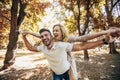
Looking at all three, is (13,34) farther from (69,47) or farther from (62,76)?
(69,47)

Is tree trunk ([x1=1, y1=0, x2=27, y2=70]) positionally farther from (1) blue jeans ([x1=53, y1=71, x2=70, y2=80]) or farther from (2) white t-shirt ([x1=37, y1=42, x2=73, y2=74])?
(2) white t-shirt ([x1=37, y1=42, x2=73, y2=74])

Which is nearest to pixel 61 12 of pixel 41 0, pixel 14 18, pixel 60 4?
pixel 60 4

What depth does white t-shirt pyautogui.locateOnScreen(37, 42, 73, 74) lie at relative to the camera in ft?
12.8

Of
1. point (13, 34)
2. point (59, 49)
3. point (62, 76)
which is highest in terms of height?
point (13, 34)

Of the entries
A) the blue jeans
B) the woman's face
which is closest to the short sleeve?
the woman's face

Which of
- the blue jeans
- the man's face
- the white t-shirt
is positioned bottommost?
the blue jeans

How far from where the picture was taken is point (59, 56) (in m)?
3.93

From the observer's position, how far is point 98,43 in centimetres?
351

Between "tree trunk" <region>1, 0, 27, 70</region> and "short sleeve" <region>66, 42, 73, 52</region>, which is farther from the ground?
"tree trunk" <region>1, 0, 27, 70</region>

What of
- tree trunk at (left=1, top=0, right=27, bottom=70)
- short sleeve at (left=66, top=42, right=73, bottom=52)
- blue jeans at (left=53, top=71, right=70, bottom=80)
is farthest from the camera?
tree trunk at (left=1, top=0, right=27, bottom=70)

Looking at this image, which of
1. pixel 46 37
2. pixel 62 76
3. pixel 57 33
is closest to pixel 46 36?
pixel 46 37

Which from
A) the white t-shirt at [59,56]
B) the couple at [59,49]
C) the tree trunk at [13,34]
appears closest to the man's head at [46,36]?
the couple at [59,49]

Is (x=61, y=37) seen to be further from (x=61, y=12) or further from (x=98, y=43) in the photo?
(x=61, y=12)

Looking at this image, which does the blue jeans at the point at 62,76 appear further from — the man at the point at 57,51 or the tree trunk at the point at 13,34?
the tree trunk at the point at 13,34
